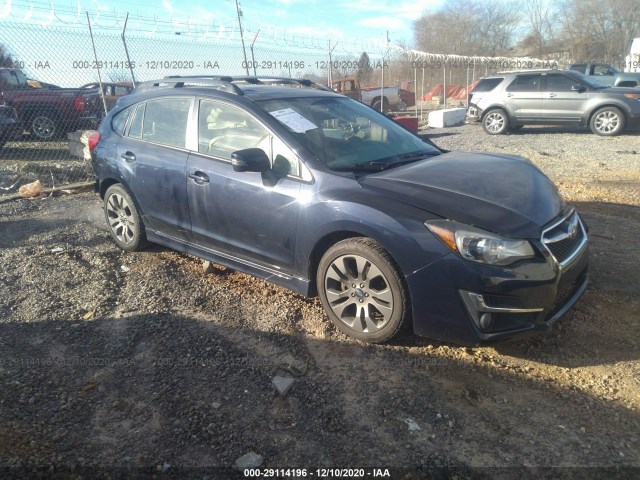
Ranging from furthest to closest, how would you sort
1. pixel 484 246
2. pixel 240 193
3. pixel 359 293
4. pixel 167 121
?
pixel 167 121, pixel 240 193, pixel 359 293, pixel 484 246

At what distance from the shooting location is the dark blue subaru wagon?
9.24 feet

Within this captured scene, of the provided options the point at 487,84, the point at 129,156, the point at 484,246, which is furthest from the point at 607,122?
the point at 129,156

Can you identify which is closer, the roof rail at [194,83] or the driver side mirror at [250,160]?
the driver side mirror at [250,160]

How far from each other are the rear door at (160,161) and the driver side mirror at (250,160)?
86 cm

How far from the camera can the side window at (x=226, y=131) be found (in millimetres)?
3695

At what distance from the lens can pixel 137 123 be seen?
4.73m

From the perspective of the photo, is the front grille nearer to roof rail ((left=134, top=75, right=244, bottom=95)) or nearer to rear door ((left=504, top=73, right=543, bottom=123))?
roof rail ((left=134, top=75, right=244, bottom=95))

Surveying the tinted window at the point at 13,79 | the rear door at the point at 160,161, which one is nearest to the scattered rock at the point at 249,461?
the rear door at the point at 160,161

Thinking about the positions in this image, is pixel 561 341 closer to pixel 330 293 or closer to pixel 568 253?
pixel 568 253

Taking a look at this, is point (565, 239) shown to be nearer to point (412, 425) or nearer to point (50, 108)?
point (412, 425)

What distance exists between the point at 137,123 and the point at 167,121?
1.75 feet

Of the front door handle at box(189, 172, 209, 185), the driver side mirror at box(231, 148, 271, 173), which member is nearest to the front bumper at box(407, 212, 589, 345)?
the driver side mirror at box(231, 148, 271, 173)

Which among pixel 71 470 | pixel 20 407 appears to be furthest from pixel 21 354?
pixel 71 470

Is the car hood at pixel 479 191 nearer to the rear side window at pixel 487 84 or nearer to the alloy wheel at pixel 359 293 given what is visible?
the alloy wheel at pixel 359 293
